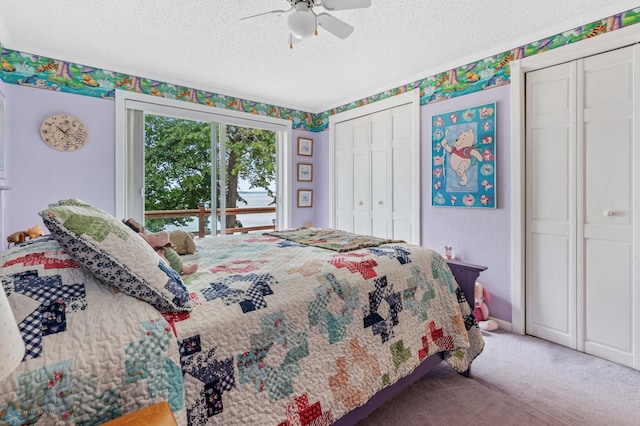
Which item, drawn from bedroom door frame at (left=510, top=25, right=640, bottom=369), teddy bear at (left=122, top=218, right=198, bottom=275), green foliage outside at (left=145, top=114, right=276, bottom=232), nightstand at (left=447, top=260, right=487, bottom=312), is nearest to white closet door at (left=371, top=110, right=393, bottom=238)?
bedroom door frame at (left=510, top=25, right=640, bottom=369)

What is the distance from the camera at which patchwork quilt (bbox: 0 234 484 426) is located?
2.57ft

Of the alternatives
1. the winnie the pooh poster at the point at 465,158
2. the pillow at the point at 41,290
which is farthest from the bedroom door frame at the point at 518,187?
the pillow at the point at 41,290

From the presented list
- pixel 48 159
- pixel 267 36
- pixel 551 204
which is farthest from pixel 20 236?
pixel 551 204

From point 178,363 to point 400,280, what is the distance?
3.83ft

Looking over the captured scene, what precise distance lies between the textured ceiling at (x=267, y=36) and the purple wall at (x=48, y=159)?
0.42 m

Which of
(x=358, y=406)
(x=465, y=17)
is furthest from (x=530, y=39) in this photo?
(x=358, y=406)

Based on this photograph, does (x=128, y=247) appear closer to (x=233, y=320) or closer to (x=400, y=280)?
(x=233, y=320)

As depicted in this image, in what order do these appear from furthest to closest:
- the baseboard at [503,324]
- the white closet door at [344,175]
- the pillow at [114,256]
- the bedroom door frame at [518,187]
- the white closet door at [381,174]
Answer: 1. the white closet door at [344,175]
2. the white closet door at [381,174]
3. the baseboard at [503,324]
4. the bedroom door frame at [518,187]
5. the pillow at [114,256]

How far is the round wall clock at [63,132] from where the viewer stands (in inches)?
116

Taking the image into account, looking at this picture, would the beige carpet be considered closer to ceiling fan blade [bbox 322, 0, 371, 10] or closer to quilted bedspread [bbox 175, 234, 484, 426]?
quilted bedspread [bbox 175, 234, 484, 426]

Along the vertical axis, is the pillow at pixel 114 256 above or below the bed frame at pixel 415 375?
above

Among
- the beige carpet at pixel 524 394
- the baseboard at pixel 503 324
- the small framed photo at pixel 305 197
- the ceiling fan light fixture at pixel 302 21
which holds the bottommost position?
the beige carpet at pixel 524 394

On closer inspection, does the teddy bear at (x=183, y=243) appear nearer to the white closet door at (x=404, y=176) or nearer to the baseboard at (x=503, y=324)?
the white closet door at (x=404, y=176)

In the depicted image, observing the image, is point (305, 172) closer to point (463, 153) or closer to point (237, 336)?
point (463, 153)
